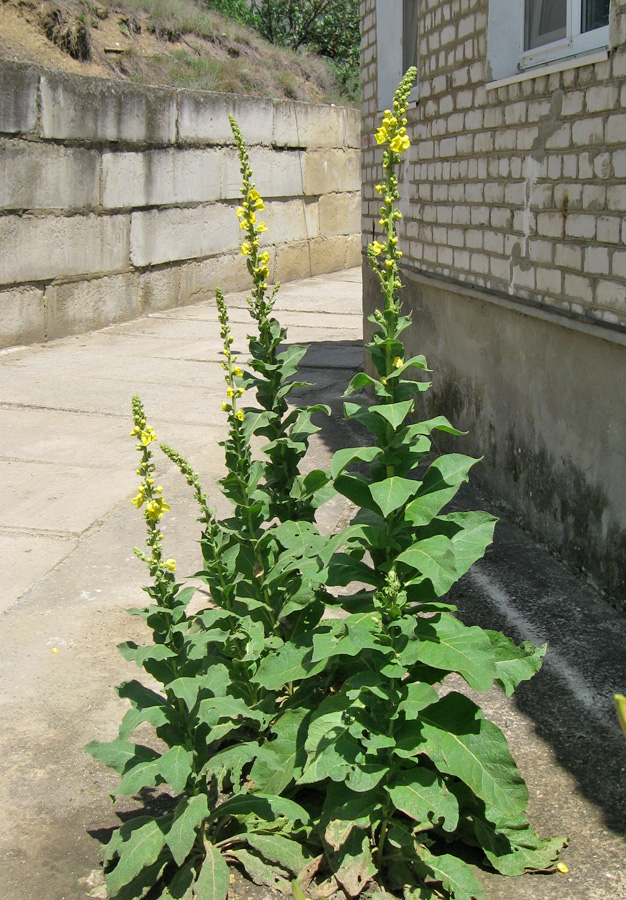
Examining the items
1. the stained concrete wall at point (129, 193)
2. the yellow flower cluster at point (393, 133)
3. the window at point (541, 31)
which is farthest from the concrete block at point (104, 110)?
the yellow flower cluster at point (393, 133)

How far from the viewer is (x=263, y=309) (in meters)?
3.19

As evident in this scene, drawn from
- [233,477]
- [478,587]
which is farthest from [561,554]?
[233,477]

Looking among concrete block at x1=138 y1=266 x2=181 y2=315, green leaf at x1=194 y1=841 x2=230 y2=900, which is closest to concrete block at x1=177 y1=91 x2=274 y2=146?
concrete block at x1=138 y1=266 x2=181 y2=315

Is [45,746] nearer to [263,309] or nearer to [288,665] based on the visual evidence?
[288,665]

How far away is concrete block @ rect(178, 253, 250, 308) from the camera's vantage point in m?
12.5

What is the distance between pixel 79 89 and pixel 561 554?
771cm

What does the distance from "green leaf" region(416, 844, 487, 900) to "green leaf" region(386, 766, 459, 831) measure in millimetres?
121

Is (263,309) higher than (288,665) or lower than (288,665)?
higher

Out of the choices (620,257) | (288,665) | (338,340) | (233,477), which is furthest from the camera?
(338,340)

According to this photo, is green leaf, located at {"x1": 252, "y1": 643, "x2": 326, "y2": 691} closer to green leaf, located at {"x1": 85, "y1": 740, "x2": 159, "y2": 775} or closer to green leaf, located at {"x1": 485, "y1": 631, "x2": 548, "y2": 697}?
green leaf, located at {"x1": 85, "y1": 740, "x2": 159, "y2": 775}

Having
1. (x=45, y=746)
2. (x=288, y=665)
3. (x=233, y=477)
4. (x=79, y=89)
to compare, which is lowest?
(x=45, y=746)

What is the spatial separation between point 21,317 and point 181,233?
305cm

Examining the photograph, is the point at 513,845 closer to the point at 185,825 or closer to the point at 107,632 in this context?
the point at 185,825

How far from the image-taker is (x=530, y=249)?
500 centimetres
